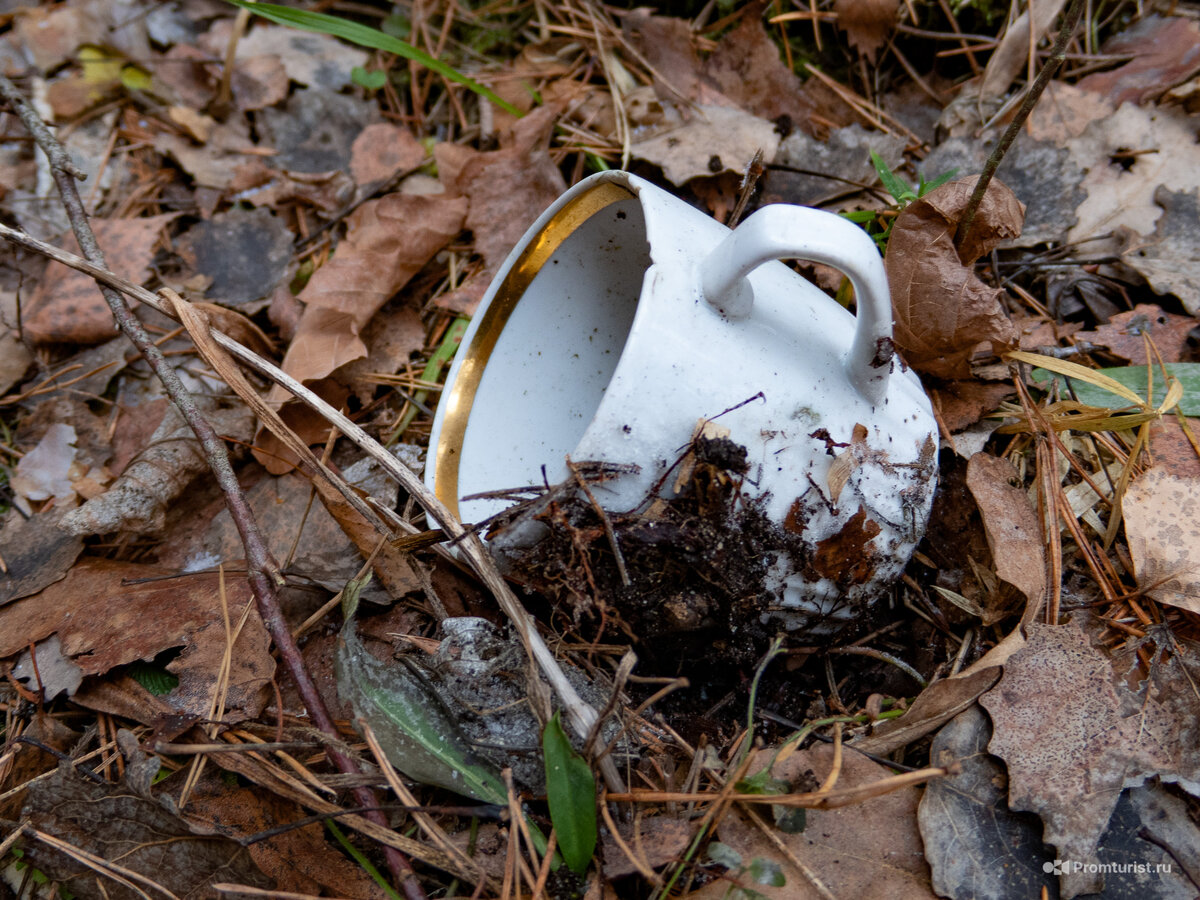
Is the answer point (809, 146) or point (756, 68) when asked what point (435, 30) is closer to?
point (756, 68)

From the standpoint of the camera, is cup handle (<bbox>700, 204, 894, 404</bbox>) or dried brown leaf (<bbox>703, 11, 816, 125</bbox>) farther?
dried brown leaf (<bbox>703, 11, 816, 125</bbox>)

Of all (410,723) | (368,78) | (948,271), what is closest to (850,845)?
(410,723)

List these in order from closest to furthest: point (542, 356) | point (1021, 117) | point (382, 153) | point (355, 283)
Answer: point (1021, 117)
point (542, 356)
point (355, 283)
point (382, 153)

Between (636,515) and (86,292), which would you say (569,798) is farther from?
(86,292)

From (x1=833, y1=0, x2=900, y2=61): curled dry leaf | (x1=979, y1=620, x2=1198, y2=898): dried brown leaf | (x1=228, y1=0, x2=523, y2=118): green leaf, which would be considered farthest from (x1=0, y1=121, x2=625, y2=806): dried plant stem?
(x1=833, y1=0, x2=900, y2=61): curled dry leaf

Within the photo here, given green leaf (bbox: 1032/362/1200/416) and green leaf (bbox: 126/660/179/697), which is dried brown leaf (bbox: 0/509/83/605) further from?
green leaf (bbox: 1032/362/1200/416)

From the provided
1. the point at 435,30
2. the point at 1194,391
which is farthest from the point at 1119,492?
the point at 435,30

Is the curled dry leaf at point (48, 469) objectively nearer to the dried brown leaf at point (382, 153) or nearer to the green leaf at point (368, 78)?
the dried brown leaf at point (382, 153)
